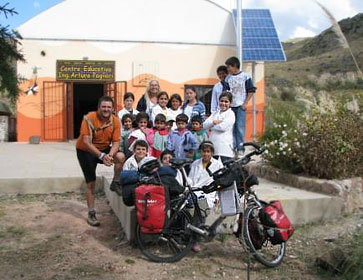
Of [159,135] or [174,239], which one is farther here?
[159,135]

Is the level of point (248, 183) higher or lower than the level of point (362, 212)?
higher

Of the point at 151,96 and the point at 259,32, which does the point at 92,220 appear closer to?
the point at 151,96

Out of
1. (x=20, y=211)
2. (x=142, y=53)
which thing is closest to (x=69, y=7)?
(x=142, y=53)

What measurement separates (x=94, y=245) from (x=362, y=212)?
Answer: 12.4 ft

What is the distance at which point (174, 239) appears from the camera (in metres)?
4.64

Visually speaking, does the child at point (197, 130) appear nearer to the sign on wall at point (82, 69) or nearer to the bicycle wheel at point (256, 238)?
the bicycle wheel at point (256, 238)

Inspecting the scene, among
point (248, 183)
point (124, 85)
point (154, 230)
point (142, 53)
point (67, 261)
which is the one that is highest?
point (142, 53)

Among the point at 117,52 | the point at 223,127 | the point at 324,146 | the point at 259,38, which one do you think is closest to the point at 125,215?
the point at 223,127

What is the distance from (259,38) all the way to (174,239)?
10908mm

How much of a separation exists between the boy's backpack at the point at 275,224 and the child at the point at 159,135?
1.98m

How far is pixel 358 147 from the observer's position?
6.69 meters

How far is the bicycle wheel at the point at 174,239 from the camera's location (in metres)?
4.56

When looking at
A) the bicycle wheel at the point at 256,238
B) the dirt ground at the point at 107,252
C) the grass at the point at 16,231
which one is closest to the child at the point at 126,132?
the dirt ground at the point at 107,252

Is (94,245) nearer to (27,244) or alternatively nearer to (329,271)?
(27,244)
